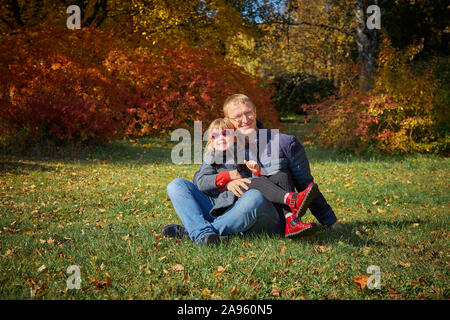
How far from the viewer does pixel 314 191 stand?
297cm

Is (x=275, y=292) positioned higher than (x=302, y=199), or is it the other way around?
(x=302, y=199)

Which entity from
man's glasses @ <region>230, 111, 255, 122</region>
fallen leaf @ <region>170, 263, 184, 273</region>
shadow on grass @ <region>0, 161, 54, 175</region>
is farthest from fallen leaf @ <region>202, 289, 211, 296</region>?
shadow on grass @ <region>0, 161, 54, 175</region>

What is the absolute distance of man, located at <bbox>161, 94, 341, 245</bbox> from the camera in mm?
3145

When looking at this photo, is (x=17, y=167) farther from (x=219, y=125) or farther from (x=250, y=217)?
(x=250, y=217)

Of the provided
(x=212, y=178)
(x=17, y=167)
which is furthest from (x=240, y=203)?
(x=17, y=167)

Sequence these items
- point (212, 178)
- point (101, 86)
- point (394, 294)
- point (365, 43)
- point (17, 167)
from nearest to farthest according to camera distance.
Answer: point (394, 294) < point (212, 178) < point (17, 167) < point (101, 86) < point (365, 43)

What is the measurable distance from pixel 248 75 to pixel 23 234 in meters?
10.3

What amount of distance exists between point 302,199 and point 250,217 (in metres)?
Result: 0.45

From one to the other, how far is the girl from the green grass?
30cm

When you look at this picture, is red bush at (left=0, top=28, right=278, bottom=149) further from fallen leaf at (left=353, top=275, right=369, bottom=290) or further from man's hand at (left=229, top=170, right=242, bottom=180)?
fallen leaf at (left=353, top=275, right=369, bottom=290)

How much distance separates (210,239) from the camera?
312 centimetres

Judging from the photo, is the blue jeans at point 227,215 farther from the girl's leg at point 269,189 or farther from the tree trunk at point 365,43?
the tree trunk at point 365,43

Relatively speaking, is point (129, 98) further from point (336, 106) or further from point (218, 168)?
point (218, 168)
